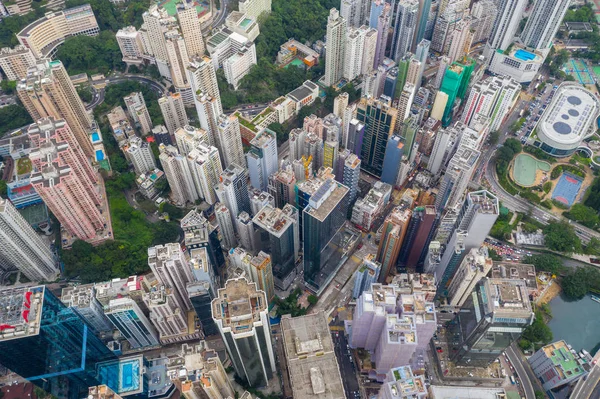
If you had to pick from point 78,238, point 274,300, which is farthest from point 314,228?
point 78,238

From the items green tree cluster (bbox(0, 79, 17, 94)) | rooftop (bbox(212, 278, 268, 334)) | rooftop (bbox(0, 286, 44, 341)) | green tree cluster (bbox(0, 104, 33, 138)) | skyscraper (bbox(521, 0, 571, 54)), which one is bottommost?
green tree cluster (bbox(0, 104, 33, 138))

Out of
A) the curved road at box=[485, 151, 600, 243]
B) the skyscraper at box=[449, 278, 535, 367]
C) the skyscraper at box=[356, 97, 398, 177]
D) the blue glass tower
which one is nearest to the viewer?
the blue glass tower

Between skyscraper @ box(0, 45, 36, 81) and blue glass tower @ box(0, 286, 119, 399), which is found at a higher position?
skyscraper @ box(0, 45, 36, 81)

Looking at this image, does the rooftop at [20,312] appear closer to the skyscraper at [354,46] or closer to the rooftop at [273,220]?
the rooftop at [273,220]

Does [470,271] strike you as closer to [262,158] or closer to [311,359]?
[311,359]

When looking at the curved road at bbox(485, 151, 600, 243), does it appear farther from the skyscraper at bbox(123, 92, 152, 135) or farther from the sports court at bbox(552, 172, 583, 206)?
the skyscraper at bbox(123, 92, 152, 135)

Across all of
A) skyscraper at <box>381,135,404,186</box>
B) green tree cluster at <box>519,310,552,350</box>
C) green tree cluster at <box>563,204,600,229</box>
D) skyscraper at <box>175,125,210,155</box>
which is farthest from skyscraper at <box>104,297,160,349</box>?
green tree cluster at <box>563,204,600,229</box>
